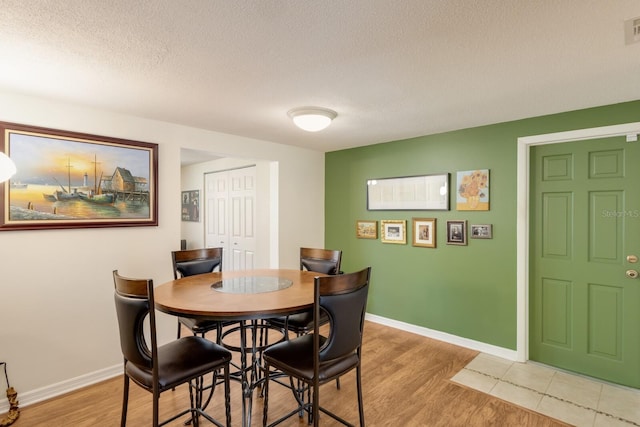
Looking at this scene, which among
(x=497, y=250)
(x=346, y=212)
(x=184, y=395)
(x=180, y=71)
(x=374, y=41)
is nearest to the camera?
(x=374, y=41)

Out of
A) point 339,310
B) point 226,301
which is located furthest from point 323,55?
point 226,301

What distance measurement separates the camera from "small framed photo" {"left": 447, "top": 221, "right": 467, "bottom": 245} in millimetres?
3425

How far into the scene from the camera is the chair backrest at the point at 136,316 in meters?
1.62

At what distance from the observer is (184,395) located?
2.54 metres

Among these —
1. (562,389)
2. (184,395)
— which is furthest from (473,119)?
(184,395)

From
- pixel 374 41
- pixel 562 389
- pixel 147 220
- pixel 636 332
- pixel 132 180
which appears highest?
pixel 374 41

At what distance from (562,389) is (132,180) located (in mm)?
4009

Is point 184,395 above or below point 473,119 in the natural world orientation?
below

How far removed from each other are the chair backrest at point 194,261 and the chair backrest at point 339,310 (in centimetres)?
167

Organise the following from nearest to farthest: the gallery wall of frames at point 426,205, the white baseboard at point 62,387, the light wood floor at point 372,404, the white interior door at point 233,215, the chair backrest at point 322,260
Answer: the light wood floor at point 372,404, the white baseboard at point 62,387, the chair backrest at point 322,260, the gallery wall of frames at point 426,205, the white interior door at point 233,215

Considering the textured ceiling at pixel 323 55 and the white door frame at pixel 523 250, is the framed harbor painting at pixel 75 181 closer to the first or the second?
the textured ceiling at pixel 323 55

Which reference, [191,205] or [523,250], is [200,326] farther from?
[191,205]

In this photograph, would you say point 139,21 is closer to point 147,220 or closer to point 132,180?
point 132,180

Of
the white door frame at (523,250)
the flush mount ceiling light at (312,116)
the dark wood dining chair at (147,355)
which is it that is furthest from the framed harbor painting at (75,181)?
the white door frame at (523,250)
